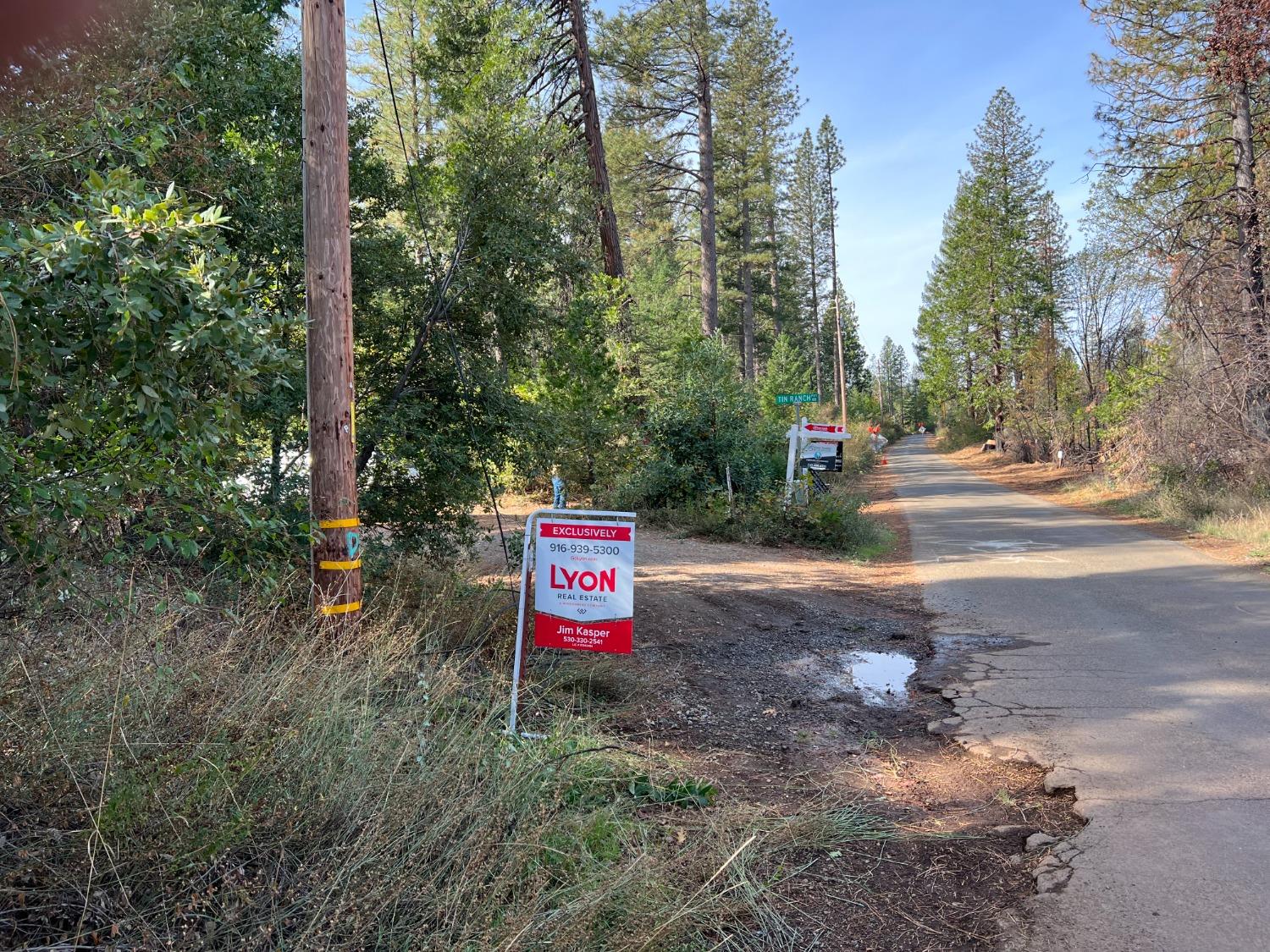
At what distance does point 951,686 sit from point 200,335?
660 cm

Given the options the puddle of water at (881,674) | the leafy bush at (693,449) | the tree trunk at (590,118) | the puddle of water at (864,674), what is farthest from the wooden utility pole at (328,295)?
the leafy bush at (693,449)

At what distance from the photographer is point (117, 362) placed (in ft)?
10.0

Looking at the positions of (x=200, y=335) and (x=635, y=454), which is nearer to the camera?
(x=200, y=335)

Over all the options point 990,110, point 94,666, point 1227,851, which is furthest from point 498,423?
point 990,110

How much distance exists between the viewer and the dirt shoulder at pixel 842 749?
375 centimetres

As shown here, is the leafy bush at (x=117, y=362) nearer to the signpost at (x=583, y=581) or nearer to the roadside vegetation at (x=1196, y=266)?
the signpost at (x=583, y=581)

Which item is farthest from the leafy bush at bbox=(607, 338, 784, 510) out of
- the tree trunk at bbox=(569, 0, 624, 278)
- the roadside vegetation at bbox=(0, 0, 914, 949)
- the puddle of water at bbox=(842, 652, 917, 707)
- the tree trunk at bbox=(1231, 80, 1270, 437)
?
the tree trunk at bbox=(1231, 80, 1270, 437)

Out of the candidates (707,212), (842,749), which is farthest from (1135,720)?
(707,212)

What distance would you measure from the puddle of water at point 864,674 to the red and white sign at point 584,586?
8.27 ft

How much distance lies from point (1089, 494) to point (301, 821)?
2743 centimetres

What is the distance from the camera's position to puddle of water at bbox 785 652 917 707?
7.38 meters

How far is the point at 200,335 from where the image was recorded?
3.08 meters

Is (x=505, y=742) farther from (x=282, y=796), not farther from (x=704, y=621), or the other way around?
(x=704, y=621)

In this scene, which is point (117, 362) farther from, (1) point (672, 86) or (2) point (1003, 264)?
(2) point (1003, 264)
